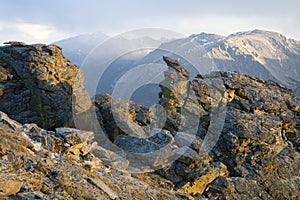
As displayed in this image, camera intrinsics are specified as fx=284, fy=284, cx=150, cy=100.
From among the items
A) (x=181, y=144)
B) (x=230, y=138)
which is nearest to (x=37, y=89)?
(x=181, y=144)

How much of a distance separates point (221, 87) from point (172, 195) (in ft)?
91.7

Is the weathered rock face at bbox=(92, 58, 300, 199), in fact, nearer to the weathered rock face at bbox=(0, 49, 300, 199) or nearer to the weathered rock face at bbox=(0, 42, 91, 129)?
the weathered rock face at bbox=(0, 49, 300, 199)

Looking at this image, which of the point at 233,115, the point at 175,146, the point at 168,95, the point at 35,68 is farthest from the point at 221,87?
the point at 35,68

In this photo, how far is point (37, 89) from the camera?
39406 millimetres

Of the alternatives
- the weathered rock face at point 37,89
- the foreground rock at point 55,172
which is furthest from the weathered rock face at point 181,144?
the weathered rock face at point 37,89

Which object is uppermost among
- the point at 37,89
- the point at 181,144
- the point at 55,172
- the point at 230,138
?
the point at 55,172

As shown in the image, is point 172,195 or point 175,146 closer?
point 172,195

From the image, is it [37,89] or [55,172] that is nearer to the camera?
[55,172]

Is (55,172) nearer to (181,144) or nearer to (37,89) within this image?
(181,144)

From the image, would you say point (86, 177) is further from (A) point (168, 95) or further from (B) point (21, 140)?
(A) point (168, 95)

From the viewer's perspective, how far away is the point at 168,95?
149 feet

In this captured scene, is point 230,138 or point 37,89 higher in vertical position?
point 37,89

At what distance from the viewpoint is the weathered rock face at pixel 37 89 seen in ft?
124

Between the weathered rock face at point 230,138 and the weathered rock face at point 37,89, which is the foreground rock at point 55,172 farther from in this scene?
the weathered rock face at point 37,89
